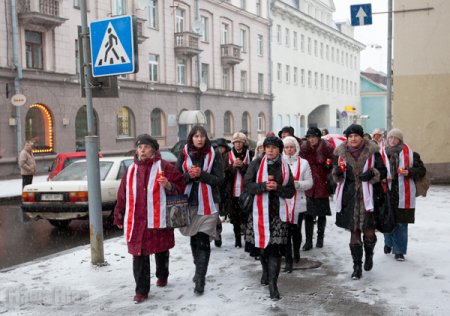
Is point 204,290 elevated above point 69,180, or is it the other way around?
point 69,180

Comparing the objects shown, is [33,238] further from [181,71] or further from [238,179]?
[181,71]

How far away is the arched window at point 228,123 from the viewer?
3844 cm

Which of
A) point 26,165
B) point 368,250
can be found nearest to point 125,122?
point 26,165

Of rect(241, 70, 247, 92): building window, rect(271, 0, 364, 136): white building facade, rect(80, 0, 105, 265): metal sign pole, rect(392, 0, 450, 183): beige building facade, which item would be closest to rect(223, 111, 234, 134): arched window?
rect(241, 70, 247, 92): building window

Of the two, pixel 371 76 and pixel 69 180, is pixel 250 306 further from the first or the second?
pixel 371 76

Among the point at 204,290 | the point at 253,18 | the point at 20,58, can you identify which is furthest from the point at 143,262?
the point at 253,18

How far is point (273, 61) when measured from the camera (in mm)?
44281

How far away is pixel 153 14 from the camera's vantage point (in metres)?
30.8

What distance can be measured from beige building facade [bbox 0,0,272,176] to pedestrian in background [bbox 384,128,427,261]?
60.4 feet

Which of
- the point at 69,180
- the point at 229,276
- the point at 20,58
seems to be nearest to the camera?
the point at 229,276

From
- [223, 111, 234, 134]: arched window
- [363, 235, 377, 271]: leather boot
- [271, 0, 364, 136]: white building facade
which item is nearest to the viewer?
[363, 235, 377, 271]: leather boot

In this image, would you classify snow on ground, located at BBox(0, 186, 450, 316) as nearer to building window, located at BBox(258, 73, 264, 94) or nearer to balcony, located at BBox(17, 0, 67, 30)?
balcony, located at BBox(17, 0, 67, 30)

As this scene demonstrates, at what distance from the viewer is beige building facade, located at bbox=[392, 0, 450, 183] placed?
1484cm

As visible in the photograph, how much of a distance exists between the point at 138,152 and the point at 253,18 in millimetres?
37089
